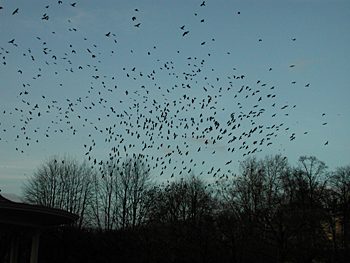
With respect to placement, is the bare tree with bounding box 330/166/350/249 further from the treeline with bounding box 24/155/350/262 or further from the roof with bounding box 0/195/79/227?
the roof with bounding box 0/195/79/227

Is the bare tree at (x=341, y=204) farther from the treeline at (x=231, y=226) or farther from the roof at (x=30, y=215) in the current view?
the roof at (x=30, y=215)

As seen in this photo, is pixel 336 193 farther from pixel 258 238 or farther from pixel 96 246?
pixel 96 246

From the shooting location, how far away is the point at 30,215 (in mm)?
20203

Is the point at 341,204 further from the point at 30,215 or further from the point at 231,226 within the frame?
the point at 30,215

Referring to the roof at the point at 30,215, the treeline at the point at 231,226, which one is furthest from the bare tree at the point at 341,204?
the roof at the point at 30,215

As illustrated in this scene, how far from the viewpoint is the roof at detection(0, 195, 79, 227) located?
1894cm

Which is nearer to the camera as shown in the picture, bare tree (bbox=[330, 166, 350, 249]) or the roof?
Answer: the roof

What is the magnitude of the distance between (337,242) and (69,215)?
99.3 ft

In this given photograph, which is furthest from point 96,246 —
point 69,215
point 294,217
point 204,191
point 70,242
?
point 69,215

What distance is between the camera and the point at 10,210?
19.2 metres

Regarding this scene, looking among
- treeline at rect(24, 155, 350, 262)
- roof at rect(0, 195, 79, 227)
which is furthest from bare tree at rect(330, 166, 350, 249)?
roof at rect(0, 195, 79, 227)

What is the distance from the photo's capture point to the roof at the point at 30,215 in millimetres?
18938

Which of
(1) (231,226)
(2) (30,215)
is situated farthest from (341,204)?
(2) (30,215)

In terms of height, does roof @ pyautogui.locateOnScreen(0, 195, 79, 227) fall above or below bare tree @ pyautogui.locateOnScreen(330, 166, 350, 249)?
below
